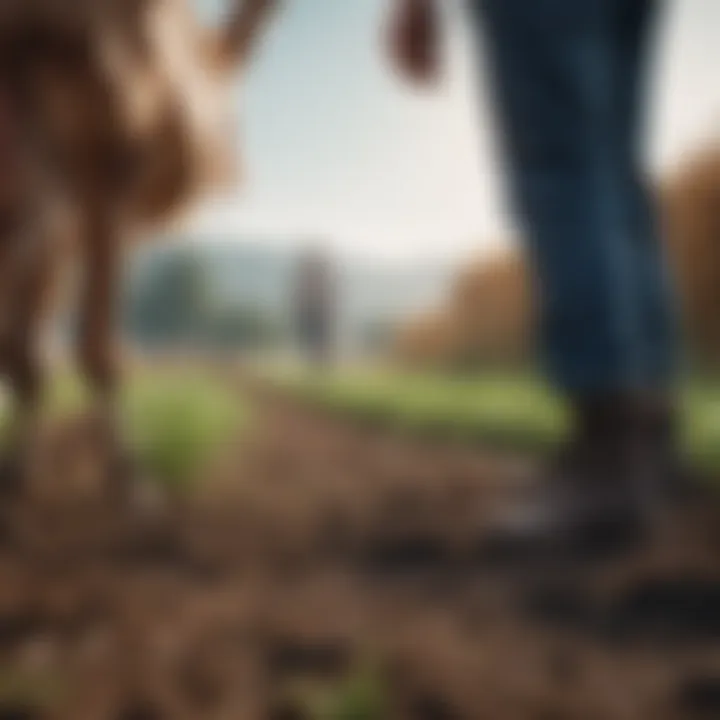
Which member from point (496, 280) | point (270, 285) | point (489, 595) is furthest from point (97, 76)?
point (489, 595)

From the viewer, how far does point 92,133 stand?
726 mm

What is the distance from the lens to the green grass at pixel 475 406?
707mm

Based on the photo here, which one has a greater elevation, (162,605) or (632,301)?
(632,301)

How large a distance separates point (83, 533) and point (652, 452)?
0.33m

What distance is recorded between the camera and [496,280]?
71 centimetres

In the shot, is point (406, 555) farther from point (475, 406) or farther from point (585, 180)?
point (585, 180)

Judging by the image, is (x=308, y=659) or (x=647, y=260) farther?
(x=647, y=260)

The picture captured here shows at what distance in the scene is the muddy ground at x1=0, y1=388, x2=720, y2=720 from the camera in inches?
23.2

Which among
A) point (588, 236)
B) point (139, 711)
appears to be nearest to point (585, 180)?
point (588, 236)

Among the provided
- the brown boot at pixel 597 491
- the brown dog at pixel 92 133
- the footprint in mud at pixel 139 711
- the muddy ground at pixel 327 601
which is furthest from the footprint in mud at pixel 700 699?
the brown dog at pixel 92 133

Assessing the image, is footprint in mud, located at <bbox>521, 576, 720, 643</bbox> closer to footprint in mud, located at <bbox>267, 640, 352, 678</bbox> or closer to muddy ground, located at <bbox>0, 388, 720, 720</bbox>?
muddy ground, located at <bbox>0, 388, 720, 720</bbox>

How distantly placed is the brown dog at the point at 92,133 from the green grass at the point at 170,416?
14mm

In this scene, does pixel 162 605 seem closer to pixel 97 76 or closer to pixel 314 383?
pixel 314 383

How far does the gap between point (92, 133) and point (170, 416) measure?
17 centimetres
